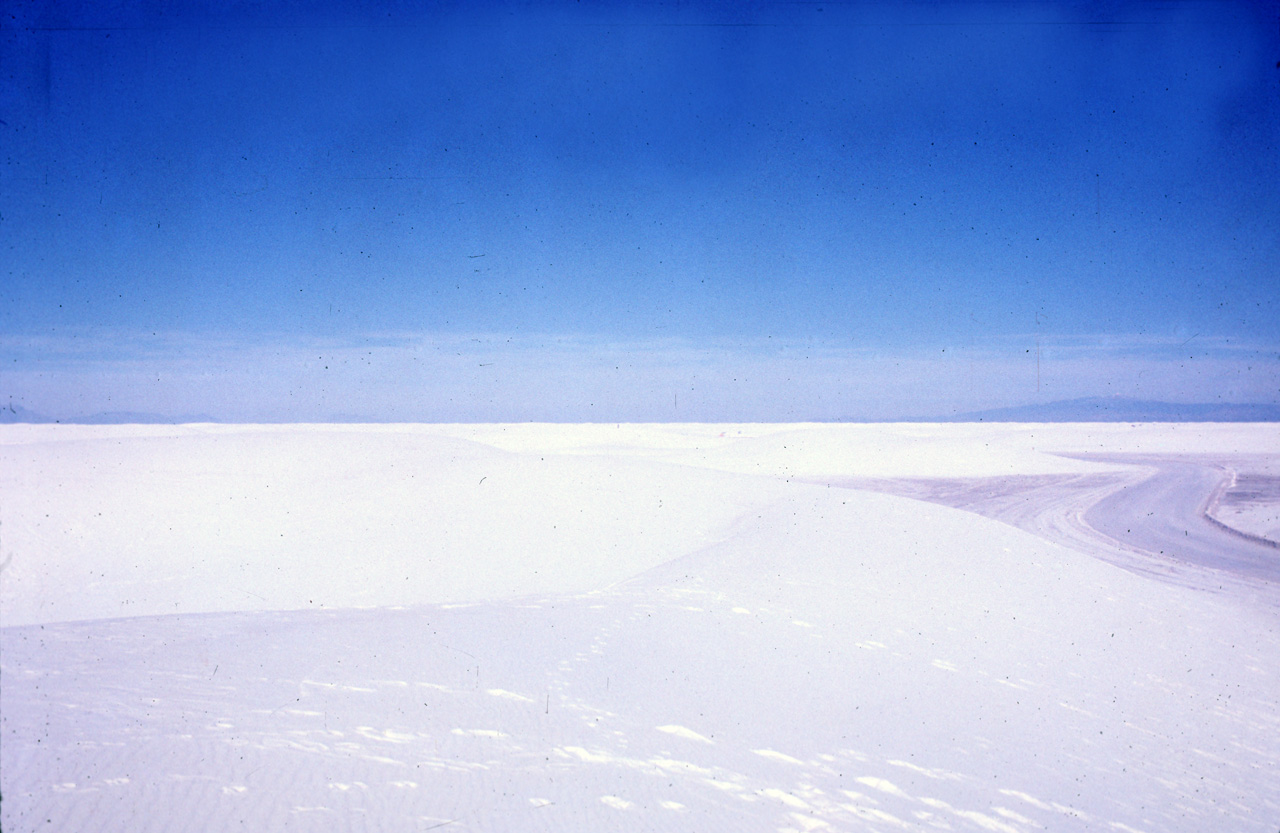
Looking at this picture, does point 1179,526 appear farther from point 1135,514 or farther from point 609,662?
point 609,662

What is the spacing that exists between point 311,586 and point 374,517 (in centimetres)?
235

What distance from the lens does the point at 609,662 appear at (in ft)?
12.2

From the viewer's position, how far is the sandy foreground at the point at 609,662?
8.09 feet

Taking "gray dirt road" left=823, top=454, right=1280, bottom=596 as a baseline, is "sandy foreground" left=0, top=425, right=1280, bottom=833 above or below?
below

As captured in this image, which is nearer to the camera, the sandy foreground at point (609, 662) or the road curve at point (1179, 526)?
the sandy foreground at point (609, 662)

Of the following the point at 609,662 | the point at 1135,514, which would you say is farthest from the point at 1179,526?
the point at 609,662

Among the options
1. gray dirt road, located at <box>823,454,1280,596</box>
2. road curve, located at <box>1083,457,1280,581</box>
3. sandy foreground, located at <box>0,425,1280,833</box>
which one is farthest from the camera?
road curve, located at <box>1083,457,1280,581</box>

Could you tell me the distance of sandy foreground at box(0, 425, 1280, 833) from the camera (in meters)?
2.46

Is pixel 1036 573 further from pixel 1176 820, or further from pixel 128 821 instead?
pixel 128 821

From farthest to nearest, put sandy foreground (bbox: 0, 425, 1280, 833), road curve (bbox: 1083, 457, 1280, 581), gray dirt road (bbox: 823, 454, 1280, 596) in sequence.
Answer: road curve (bbox: 1083, 457, 1280, 581)
gray dirt road (bbox: 823, 454, 1280, 596)
sandy foreground (bbox: 0, 425, 1280, 833)

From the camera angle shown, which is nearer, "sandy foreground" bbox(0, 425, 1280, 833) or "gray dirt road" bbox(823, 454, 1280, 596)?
"sandy foreground" bbox(0, 425, 1280, 833)

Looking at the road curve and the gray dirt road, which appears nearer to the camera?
the gray dirt road

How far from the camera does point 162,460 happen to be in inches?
391

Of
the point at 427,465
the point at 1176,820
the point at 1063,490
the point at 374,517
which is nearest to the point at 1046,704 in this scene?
the point at 1176,820
